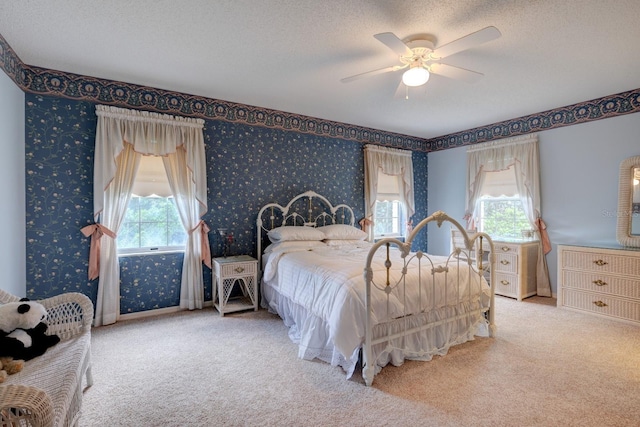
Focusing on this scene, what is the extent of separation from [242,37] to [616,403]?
3.70 metres

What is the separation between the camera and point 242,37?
250 cm

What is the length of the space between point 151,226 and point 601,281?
211 inches

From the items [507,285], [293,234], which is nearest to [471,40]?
[293,234]

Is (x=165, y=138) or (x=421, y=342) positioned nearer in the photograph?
(x=421, y=342)

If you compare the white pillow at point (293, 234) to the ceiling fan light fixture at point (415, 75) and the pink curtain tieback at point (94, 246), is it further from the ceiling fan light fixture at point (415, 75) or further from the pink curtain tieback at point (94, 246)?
the ceiling fan light fixture at point (415, 75)

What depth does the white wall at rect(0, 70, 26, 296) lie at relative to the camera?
8.29ft

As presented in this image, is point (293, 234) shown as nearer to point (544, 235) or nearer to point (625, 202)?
point (544, 235)

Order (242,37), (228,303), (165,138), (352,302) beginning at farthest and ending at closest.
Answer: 1. (228,303)
2. (165,138)
3. (242,37)
4. (352,302)

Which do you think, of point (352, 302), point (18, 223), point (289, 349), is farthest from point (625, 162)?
point (18, 223)

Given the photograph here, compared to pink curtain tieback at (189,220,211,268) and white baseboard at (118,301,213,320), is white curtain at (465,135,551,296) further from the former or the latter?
white baseboard at (118,301,213,320)

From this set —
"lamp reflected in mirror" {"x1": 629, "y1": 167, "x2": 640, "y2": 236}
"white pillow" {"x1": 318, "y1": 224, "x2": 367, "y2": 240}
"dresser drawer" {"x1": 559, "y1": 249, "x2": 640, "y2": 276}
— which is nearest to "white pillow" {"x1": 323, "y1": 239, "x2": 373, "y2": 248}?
"white pillow" {"x1": 318, "y1": 224, "x2": 367, "y2": 240}

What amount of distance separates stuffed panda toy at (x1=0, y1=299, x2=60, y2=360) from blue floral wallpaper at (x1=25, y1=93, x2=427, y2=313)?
161 cm

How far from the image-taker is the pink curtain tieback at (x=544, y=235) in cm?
445

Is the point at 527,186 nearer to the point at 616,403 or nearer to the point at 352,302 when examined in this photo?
the point at 616,403
